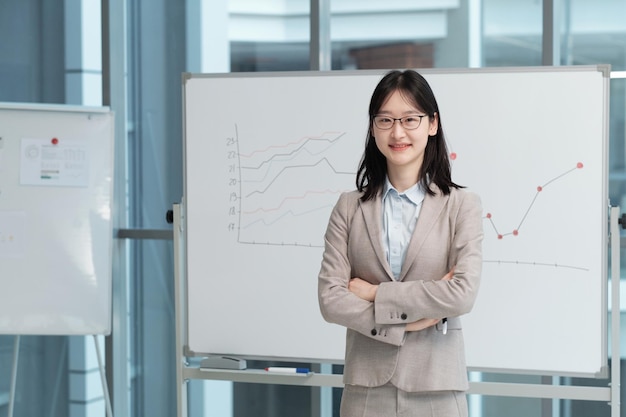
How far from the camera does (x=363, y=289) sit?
6.00 ft

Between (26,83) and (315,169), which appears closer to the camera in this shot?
(315,169)

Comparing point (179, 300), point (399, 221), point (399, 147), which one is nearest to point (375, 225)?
point (399, 221)

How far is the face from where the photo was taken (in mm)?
1800

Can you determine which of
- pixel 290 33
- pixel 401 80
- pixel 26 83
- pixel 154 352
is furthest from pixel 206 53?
pixel 401 80

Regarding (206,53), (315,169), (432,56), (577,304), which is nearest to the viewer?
(577,304)

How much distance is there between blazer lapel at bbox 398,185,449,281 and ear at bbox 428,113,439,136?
15 centimetres

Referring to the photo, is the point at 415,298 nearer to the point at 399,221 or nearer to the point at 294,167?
the point at 399,221

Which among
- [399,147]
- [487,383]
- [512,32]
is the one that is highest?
[512,32]

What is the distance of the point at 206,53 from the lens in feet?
12.7

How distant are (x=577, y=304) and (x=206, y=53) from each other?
210 centimetres

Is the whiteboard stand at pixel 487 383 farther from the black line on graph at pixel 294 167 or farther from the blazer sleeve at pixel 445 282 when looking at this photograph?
the blazer sleeve at pixel 445 282

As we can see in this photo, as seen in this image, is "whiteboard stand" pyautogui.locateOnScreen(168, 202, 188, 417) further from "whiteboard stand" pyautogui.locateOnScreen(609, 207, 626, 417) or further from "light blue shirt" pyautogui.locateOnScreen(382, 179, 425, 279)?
"whiteboard stand" pyautogui.locateOnScreen(609, 207, 626, 417)

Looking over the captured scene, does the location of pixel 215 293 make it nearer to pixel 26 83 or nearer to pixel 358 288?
pixel 358 288

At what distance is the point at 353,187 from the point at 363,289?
43.7 inches
